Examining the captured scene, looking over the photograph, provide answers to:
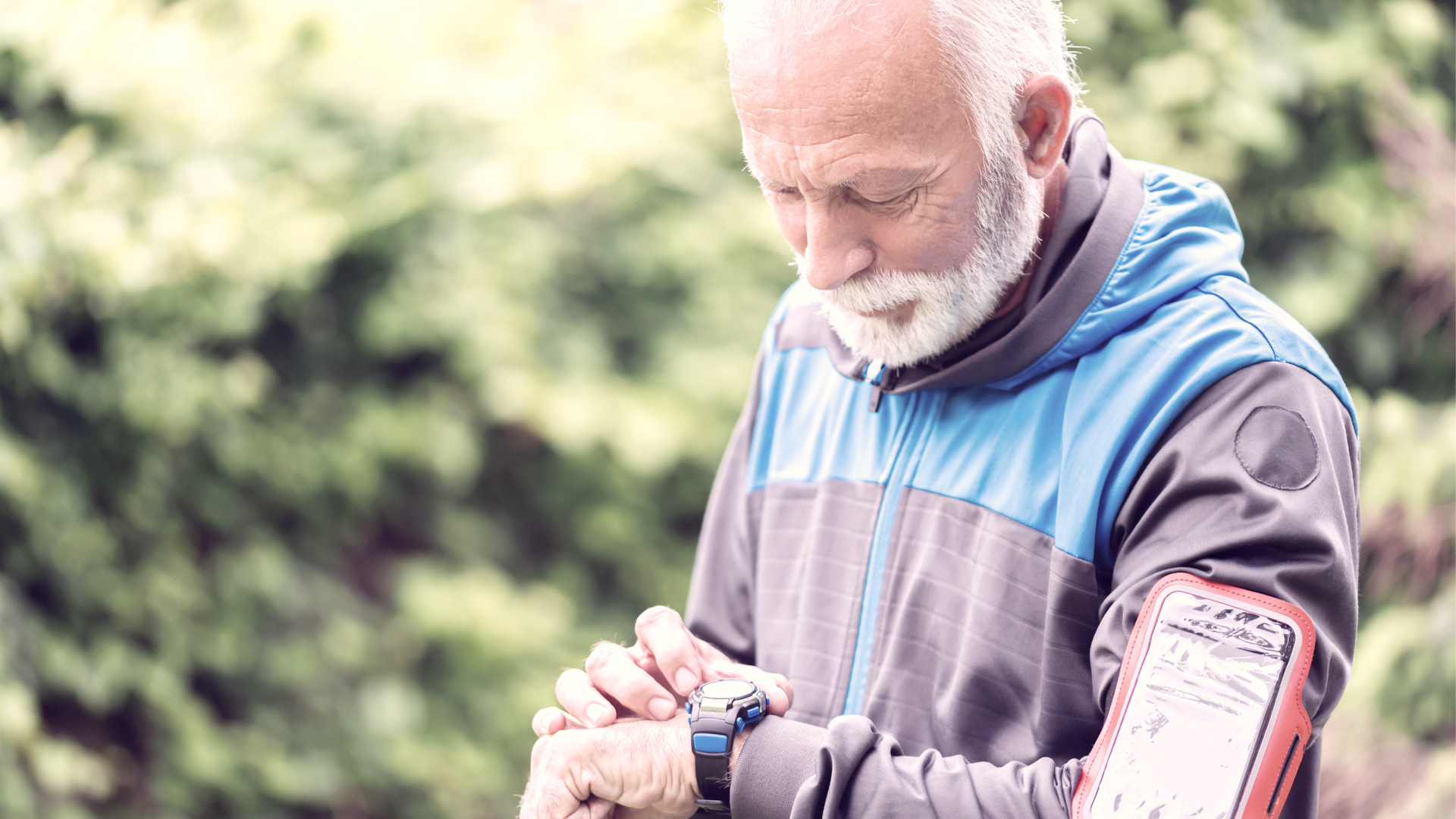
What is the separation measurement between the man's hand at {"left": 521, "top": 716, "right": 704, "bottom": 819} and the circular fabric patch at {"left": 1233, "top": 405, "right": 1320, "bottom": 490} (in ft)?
2.30

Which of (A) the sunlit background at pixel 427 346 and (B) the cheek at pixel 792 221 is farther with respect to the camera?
(A) the sunlit background at pixel 427 346

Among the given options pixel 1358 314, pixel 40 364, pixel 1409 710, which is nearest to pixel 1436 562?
pixel 1409 710

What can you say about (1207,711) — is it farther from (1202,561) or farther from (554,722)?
(554,722)

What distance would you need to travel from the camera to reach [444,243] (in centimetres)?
338

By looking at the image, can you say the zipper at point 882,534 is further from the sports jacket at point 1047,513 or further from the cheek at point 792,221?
the cheek at point 792,221

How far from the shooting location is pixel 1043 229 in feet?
4.84

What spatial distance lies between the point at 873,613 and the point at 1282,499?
57cm

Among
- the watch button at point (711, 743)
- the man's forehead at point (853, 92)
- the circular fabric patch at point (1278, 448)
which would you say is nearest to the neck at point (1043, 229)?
the man's forehead at point (853, 92)

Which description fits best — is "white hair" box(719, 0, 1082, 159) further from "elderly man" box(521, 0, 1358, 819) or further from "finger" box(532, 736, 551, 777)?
"finger" box(532, 736, 551, 777)

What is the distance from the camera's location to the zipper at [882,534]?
4.93 ft

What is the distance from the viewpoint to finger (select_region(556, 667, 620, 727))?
141 cm

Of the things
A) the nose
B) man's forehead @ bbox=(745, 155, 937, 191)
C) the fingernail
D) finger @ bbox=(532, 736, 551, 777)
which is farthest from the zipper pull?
finger @ bbox=(532, 736, 551, 777)

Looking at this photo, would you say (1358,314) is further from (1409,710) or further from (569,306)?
(569,306)

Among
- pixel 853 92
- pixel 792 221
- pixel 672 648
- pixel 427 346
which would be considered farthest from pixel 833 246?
pixel 427 346
